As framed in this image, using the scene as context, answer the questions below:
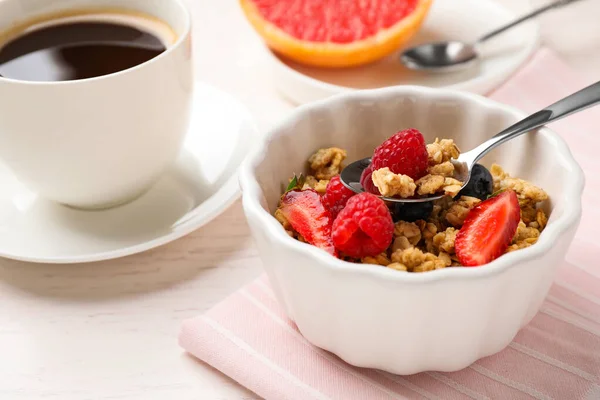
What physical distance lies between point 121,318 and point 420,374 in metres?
0.45

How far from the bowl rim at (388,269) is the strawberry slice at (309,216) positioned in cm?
6

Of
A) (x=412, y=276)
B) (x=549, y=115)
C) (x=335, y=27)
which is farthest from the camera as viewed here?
(x=335, y=27)

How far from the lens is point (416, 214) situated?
0.96m

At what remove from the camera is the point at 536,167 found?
1.04 m

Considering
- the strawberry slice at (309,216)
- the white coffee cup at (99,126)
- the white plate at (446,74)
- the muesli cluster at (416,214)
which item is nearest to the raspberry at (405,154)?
the muesli cluster at (416,214)

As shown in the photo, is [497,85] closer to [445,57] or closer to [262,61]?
[445,57]

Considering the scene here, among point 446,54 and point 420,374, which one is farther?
point 446,54

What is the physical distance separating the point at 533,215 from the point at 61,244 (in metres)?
0.73

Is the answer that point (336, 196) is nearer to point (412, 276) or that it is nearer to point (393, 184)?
point (393, 184)

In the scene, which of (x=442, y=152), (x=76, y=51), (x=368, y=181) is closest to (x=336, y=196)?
(x=368, y=181)

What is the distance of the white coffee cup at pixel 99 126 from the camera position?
1072mm

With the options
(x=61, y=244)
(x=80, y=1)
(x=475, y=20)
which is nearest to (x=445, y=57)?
(x=475, y=20)

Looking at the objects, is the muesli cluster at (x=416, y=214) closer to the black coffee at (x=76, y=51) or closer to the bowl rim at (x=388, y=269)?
the bowl rim at (x=388, y=269)

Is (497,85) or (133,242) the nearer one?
(133,242)
